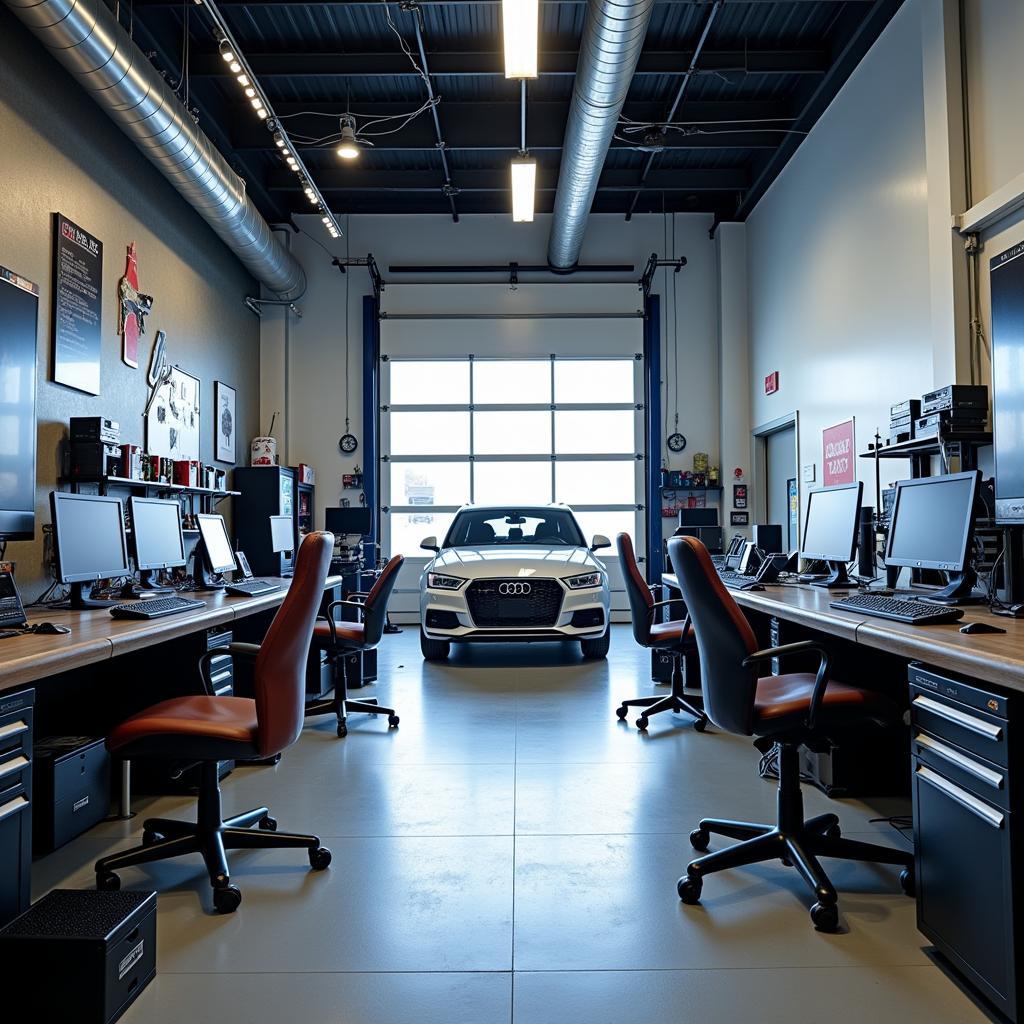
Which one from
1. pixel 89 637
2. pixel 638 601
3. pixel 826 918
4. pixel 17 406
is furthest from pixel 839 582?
pixel 17 406

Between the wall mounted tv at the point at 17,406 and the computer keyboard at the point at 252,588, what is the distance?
0.98 m

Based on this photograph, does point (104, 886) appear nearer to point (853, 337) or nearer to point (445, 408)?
point (853, 337)

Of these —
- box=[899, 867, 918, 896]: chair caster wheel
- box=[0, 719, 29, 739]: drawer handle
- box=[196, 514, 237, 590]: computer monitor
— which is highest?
box=[196, 514, 237, 590]: computer monitor

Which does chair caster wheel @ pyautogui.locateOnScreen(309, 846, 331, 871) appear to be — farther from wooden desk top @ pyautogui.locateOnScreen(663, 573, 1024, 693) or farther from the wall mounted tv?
the wall mounted tv

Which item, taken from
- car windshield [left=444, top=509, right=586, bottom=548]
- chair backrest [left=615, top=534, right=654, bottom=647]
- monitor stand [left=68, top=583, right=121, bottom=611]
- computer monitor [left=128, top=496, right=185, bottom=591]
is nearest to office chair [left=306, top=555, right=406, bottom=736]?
computer monitor [left=128, top=496, right=185, bottom=591]

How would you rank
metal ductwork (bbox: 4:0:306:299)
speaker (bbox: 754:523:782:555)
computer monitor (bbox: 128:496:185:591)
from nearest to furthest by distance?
computer monitor (bbox: 128:496:185:591) < metal ductwork (bbox: 4:0:306:299) < speaker (bbox: 754:523:782:555)

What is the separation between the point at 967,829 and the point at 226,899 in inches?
75.9

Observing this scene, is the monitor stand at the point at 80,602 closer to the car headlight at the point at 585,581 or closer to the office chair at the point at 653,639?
the office chair at the point at 653,639

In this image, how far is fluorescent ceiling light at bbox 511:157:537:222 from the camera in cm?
620

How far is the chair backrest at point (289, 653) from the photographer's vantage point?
2213mm

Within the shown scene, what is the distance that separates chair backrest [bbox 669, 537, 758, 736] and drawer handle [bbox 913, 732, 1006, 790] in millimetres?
439

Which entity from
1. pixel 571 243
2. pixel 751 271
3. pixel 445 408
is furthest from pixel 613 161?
pixel 445 408

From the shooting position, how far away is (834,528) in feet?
12.4

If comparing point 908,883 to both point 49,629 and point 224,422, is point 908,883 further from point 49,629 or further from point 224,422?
point 224,422
